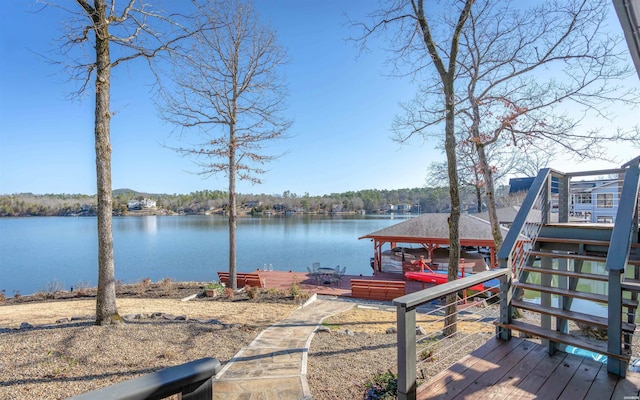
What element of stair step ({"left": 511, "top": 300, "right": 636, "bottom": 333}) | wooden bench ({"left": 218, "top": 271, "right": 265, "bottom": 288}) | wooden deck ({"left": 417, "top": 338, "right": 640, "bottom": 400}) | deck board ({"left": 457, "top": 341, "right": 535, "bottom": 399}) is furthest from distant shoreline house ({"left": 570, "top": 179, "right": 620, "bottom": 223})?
wooden bench ({"left": 218, "top": 271, "right": 265, "bottom": 288})

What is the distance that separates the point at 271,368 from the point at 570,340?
11.1 feet

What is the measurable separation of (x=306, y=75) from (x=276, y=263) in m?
15.0

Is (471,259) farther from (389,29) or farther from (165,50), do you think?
(165,50)

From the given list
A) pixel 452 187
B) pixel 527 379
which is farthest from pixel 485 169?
pixel 527 379

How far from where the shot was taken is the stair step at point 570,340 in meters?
2.72

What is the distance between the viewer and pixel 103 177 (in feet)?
17.3

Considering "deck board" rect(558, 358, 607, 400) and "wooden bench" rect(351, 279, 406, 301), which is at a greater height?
"deck board" rect(558, 358, 607, 400)

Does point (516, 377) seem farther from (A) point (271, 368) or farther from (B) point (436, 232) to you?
(B) point (436, 232)

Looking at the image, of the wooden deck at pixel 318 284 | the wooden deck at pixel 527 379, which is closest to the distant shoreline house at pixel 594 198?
the wooden deck at pixel 527 379

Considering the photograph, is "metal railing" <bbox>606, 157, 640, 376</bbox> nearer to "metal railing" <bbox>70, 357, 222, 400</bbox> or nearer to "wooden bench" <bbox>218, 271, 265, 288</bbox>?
"metal railing" <bbox>70, 357, 222, 400</bbox>

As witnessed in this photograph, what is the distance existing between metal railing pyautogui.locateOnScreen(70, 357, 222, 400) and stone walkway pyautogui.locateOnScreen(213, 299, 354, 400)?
265 cm

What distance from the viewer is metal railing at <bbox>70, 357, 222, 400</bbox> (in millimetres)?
923

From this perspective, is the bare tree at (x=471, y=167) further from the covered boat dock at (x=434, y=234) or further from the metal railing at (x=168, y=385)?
the metal railing at (x=168, y=385)

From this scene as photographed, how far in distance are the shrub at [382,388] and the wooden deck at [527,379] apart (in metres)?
0.68
